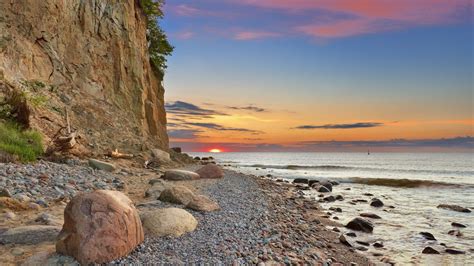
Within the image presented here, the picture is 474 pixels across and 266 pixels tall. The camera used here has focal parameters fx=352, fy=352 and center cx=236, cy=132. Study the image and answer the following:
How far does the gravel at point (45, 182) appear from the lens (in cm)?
799

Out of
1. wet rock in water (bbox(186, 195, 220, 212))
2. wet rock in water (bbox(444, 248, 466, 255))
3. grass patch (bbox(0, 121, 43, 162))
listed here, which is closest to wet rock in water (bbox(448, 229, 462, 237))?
wet rock in water (bbox(444, 248, 466, 255))

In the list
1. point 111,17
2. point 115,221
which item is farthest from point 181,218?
point 111,17

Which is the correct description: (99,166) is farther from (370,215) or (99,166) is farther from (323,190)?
(323,190)

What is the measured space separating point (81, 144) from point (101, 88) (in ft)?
24.3

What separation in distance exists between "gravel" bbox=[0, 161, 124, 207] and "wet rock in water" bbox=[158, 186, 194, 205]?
2205 millimetres

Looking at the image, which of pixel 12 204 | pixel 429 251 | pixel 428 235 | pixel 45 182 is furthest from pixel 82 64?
pixel 429 251

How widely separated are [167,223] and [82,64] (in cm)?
1871

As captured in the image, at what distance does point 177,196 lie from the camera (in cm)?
911

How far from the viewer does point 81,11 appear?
2256 cm

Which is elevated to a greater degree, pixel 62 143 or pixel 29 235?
pixel 62 143

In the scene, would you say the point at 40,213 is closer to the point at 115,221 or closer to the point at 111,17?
the point at 115,221

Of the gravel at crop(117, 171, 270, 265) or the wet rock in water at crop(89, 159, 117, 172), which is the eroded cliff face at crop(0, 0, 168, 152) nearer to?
the wet rock in water at crop(89, 159, 117, 172)

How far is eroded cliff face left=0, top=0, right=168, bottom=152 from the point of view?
1753cm

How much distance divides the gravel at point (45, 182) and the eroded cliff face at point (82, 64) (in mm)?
5071
